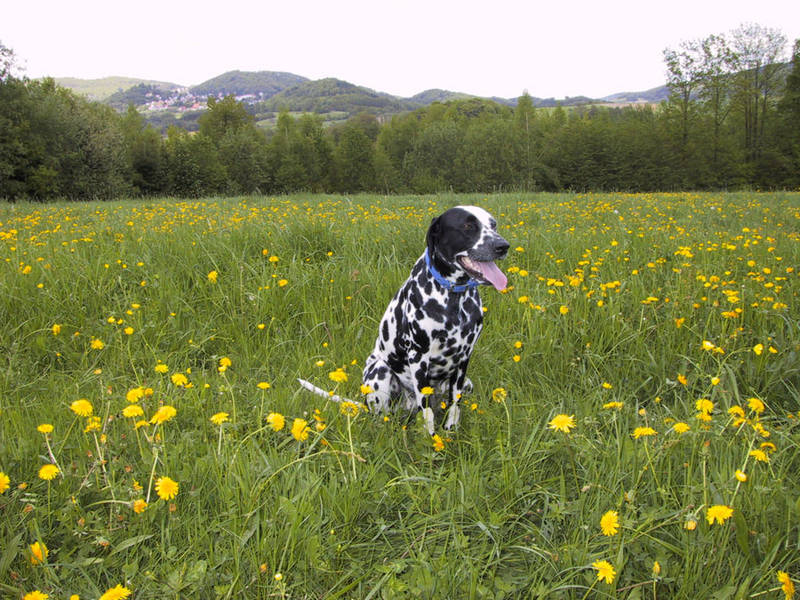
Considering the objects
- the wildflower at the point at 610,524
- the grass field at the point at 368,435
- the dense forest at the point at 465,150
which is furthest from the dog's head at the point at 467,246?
the dense forest at the point at 465,150

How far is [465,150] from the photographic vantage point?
53.7 metres

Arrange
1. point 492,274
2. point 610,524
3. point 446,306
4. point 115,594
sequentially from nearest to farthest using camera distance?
1. point 115,594
2. point 610,524
3. point 492,274
4. point 446,306

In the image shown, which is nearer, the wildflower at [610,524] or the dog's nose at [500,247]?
the wildflower at [610,524]

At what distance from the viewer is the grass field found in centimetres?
153

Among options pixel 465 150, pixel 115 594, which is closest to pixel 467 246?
pixel 115 594

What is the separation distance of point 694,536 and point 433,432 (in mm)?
1294

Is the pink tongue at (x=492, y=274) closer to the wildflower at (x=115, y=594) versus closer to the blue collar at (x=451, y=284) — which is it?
the blue collar at (x=451, y=284)

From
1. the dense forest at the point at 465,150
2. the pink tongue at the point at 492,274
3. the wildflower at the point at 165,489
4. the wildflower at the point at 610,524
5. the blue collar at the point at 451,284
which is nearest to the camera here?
the wildflower at the point at 610,524

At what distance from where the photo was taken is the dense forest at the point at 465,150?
3025 cm

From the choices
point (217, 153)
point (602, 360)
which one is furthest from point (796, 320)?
point (217, 153)

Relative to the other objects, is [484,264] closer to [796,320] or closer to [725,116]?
[796,320]

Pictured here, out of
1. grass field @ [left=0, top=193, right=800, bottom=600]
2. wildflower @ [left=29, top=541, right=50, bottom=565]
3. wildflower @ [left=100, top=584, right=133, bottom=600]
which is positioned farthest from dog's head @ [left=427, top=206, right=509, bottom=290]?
wildflower @ [left=29, top=541, right=50, bottom=565]

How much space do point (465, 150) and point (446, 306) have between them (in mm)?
54698

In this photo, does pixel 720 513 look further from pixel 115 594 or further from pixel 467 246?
pixel 115 594
